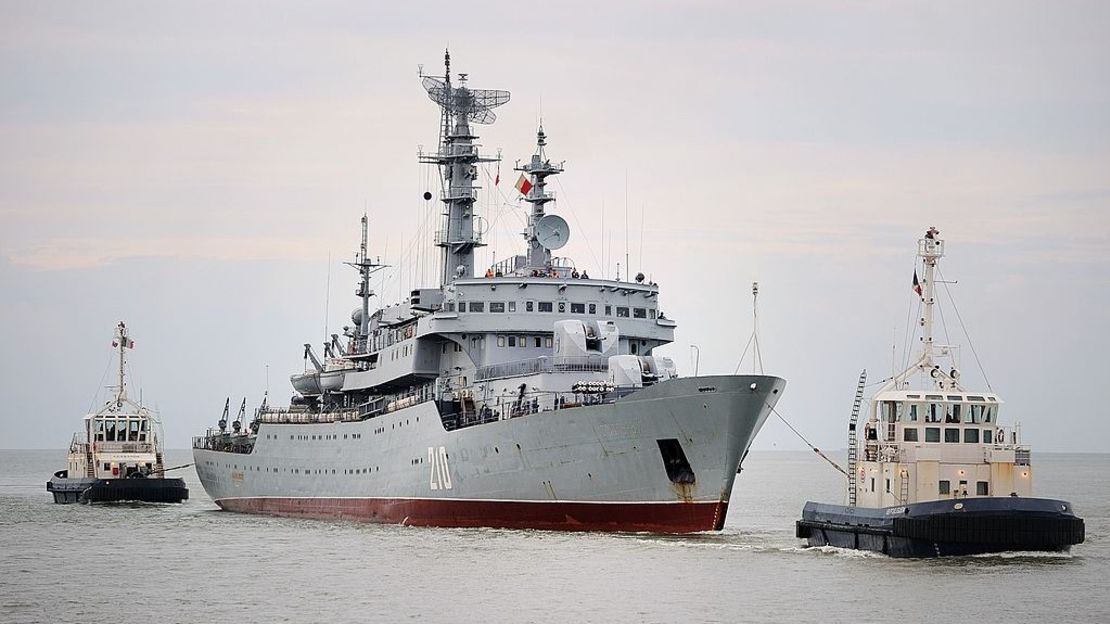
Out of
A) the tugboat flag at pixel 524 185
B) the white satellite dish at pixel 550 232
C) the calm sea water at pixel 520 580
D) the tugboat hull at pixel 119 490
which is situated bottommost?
the calm sea water at pixel 520 580

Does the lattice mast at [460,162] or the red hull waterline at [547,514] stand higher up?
the lattice mast at [460,162]

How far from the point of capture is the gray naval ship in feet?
141

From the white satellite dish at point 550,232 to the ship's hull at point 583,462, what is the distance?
286 inches

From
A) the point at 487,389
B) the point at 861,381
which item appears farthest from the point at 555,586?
the point at 487,389

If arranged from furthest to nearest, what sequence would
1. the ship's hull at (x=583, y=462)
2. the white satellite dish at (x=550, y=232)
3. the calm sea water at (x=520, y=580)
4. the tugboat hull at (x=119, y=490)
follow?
the tugboat hull at (x=119, y=490), the white satellite dish at (x=550, y=232), the ship's hull at (x=583, y=462), the calm sea water at (x=520, y=580)

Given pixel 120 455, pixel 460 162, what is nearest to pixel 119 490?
pixel 120 455

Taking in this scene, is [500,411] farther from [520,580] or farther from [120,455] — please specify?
[120,455]

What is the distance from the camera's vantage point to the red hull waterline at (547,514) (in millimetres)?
43188

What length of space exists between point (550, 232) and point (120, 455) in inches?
1111

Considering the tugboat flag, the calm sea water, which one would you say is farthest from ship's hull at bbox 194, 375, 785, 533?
the tugboat flag

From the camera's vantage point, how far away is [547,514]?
4566cm

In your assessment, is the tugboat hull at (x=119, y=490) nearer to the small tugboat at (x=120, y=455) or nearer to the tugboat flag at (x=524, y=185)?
the small tugboat at (x=120, y=455)

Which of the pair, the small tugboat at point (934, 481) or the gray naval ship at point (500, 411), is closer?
the small tugboat at point (934, 481)

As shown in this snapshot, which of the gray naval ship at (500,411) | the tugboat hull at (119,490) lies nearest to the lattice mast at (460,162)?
the gray naval ship at (500,411)
